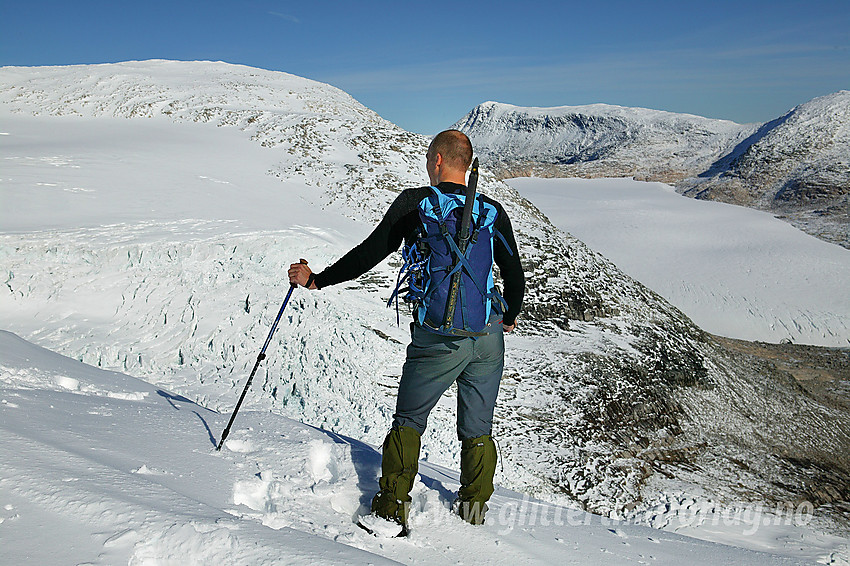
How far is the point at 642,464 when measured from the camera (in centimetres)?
905

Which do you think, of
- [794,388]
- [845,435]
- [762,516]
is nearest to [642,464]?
Answer: [762,516]

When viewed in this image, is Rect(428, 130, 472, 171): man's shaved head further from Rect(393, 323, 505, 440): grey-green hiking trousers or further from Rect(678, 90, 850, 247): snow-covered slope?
Rect(678, 90, 850, 247): snow-covered slope

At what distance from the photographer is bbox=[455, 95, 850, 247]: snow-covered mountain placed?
43062mm

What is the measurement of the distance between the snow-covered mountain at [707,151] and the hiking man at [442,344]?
35785mm

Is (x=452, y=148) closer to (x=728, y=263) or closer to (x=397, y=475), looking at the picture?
(x=397, y=475)

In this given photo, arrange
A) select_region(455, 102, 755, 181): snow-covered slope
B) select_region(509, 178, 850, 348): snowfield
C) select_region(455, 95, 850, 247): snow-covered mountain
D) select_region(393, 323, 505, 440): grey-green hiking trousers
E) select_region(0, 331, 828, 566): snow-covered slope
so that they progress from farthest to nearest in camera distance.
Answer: select_region(455, 102, 755, 181): snow-covered slope → select_region(455, 95, 850, 247): snow-covered mountain → select_region(509, 178, 850, 348): snowfield → select_region(393, 323, 505, 440): grey-green hiking trousers → select_region(0, 331, 828, 566): snow-covered slope

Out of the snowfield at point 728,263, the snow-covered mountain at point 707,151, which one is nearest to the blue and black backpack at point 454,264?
the snowfield at point 728,263

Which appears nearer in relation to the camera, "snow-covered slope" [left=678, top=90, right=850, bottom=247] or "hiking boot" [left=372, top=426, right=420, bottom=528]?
"hiking boot" [left=372, top=426, right=420, bottom=528]

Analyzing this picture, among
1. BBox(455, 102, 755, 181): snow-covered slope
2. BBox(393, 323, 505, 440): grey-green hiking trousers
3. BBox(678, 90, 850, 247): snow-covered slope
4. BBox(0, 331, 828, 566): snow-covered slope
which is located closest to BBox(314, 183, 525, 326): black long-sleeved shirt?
BBox(393, 323, 505, 440): grey-green hiking trousers

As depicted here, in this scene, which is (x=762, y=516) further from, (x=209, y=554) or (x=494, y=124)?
(x=494, y=124)

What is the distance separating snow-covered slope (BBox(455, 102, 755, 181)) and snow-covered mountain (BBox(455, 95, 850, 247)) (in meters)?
0.15

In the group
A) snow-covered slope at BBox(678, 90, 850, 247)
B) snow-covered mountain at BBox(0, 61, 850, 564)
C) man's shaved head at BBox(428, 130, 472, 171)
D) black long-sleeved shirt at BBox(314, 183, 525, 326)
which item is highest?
snow-covered slope at BBox(678, 90, 850, 247)

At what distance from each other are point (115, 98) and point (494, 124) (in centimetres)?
10135

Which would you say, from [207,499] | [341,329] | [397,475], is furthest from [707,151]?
[207,499]
